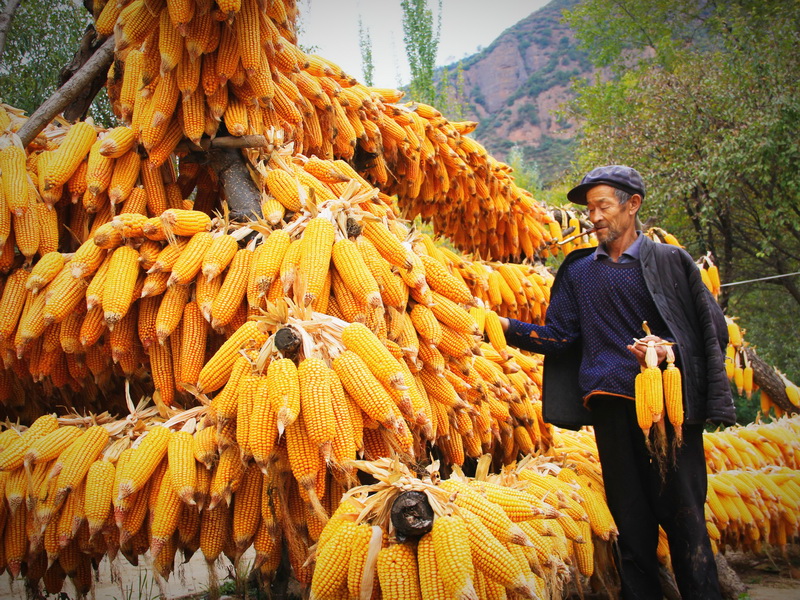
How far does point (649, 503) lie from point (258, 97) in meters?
2.71

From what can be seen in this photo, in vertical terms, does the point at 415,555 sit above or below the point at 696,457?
above

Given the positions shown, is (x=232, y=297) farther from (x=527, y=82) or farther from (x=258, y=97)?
(x=527, y=82)

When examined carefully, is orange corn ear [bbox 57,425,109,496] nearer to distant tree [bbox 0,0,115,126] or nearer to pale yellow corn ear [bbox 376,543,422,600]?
pale yellow corn ear [bbox 376,543,422,600]

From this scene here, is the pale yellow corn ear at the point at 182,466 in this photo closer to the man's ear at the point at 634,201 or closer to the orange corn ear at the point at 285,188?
the orange corn ear at the point at 285,188

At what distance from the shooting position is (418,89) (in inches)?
929

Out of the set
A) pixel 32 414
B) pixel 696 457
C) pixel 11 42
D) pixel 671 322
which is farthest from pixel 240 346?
pixel 11 42

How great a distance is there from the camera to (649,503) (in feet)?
10.1

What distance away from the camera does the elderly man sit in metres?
2.90

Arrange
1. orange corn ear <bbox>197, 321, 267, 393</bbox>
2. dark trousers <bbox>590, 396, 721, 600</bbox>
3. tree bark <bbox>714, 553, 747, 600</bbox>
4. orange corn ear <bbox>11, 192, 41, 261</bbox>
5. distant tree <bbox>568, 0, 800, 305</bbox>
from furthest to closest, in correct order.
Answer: distant tree <bbox>568, 0, 800, 305</bbox> < tree bark <bbox>714, 553, 747, 600</bbox> < orange corn ear <bbox>11, 192, 41, 261</bbox> < dark trousers <bbox>590, 396, 721, 600</bbox> < orange corn ear <bbox>197, 321, 267, 393</bbox>

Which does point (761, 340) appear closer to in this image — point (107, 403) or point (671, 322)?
point (671, 322)

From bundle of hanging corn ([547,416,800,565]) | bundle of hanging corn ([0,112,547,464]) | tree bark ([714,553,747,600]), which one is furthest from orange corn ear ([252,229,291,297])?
tree bark ([714,553,747,600])

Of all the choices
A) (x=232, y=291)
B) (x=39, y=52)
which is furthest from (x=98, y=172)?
(x=39, y=52)

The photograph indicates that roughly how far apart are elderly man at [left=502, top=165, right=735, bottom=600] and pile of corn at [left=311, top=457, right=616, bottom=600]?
97 cm

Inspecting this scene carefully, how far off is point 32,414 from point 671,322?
3188 millimetres
